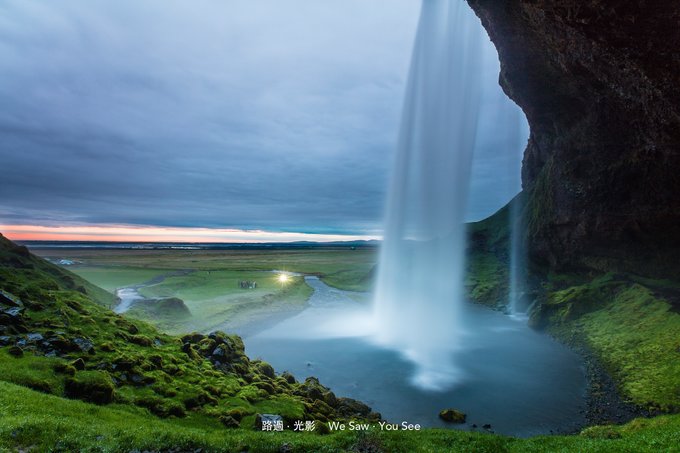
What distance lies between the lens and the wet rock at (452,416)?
28.7 m

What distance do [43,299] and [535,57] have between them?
69.1 m

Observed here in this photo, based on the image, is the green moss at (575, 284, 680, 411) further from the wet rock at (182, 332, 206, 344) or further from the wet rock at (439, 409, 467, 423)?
the wet rock at (182, 332, 206, 344)

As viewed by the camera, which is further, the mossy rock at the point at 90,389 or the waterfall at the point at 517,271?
the waterfall at the point at 517,271

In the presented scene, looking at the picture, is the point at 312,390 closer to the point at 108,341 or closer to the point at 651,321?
the point at 108,341

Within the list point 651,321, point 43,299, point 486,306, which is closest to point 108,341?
point 43,299

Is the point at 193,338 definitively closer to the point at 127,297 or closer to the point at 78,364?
the point at 78,364

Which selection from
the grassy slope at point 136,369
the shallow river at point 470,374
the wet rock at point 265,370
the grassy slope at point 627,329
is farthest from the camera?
the wet rock at point 265,370

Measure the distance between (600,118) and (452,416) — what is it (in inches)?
2097

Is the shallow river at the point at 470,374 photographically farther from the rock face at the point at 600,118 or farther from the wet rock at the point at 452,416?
the rock face at the point at 600,118

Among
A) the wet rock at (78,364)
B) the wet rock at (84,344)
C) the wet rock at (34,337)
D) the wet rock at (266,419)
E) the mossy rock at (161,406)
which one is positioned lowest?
the wet rock at (266,419)

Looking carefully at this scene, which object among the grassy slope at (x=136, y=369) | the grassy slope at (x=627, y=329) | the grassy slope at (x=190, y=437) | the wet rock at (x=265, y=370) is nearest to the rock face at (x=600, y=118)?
the grassy slope at (x=627, y=329)

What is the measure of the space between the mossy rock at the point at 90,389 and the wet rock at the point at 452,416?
2510 centimetres

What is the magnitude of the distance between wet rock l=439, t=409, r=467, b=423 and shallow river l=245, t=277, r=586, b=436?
64cm

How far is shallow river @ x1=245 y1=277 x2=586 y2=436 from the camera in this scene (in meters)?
29.9
